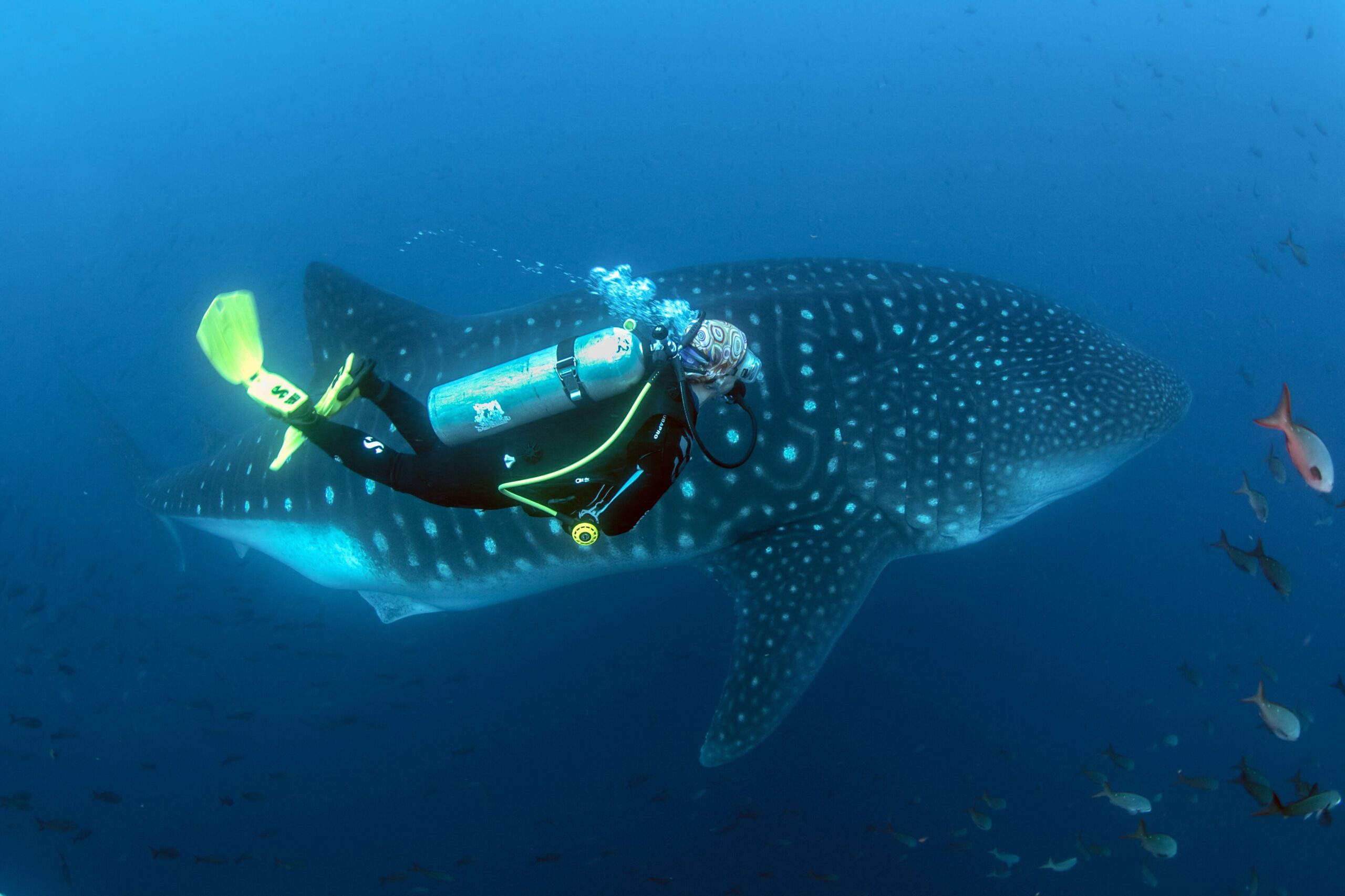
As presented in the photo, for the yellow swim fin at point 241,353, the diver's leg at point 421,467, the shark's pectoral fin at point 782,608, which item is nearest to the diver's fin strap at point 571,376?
the diver's leg at point 421,467

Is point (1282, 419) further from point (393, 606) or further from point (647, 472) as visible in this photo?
point (393, 606)

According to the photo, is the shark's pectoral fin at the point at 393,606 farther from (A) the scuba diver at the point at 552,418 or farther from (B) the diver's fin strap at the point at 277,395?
(B) the diver's fin strap at the point at 277,395

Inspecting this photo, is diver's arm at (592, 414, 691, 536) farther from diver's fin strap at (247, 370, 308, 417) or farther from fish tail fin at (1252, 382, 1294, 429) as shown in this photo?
fish tail fin at (1252, 382, 1294, 429)

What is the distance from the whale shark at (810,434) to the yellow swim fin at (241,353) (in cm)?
103

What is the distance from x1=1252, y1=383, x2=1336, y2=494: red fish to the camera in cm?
416

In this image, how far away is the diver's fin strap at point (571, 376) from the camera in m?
2.51

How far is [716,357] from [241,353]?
8.61ft

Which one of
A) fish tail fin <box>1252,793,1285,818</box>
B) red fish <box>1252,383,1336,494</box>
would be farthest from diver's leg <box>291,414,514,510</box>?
fish tail fin <box>1252,793,1285,818</box>

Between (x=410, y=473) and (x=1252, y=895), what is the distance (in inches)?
351

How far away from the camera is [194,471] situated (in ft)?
18.8

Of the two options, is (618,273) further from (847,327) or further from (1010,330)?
(1010,330)

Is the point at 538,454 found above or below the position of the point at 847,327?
below

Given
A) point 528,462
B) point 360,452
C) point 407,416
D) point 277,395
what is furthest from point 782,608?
point 277,395

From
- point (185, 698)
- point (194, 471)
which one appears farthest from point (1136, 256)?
point (185, 698)
